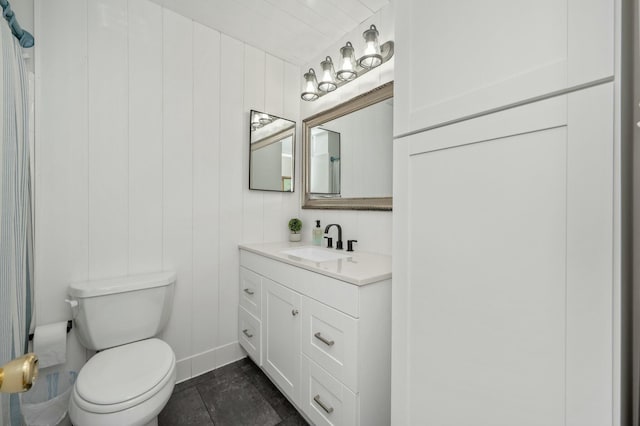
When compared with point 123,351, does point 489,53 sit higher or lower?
higher

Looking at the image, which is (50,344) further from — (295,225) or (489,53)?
(489,53)

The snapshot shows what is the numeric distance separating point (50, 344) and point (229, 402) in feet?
3.21

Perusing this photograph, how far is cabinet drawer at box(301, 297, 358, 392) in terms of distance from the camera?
112cm

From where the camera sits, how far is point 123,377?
116 centimetres

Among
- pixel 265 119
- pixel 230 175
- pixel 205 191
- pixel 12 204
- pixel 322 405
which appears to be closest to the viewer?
pixel 12 204

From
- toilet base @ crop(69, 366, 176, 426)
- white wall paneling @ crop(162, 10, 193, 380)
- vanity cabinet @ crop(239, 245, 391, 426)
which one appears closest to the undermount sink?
vanity cabinet @ crop(239, 245, 391, 426)

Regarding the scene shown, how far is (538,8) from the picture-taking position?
624mm

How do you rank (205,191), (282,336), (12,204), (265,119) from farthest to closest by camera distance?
1. (265,119)
2. (205,191)
3. (282,336)
4. (12,204)

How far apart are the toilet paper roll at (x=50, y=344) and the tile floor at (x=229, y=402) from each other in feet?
2.04

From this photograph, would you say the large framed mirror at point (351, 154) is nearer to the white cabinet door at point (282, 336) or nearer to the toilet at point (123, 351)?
the white cabinet door at point (282, 336)

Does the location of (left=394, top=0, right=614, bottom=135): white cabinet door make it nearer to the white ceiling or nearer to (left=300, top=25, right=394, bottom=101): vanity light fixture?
(left=300, top=25, right=394, bottom=101): vanity light fixture

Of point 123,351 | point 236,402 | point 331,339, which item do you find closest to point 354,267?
point 331,339

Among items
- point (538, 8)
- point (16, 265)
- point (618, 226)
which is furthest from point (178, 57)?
point (618, 226)

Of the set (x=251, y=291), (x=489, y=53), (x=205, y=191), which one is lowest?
(x=251, y=291)
